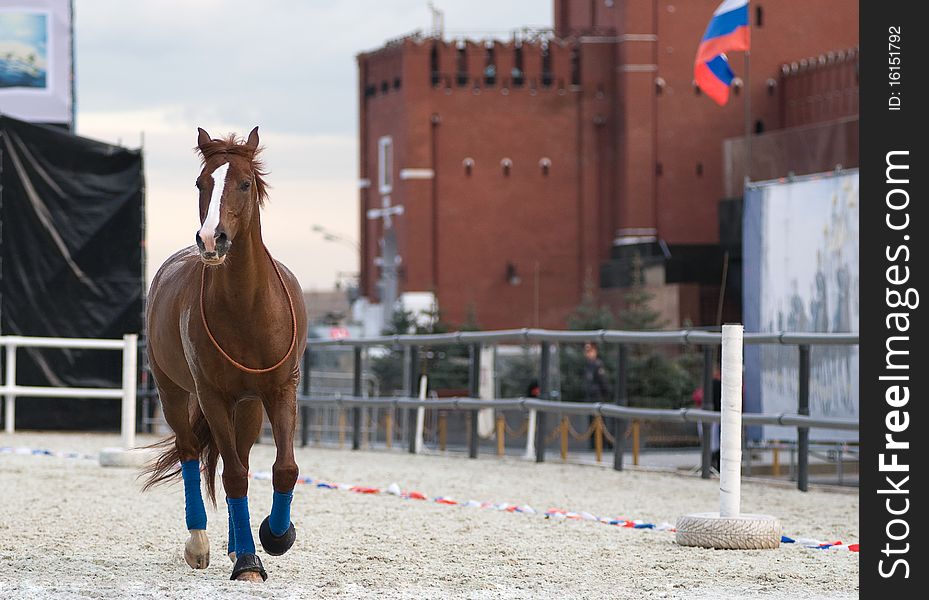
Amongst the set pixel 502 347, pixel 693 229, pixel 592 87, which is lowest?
pixel 502 347

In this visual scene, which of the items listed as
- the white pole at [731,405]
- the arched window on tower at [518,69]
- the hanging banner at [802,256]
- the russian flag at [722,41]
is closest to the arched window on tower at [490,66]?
the arched window on tower at [518,69]

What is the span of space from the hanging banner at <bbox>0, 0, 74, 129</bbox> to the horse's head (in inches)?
629

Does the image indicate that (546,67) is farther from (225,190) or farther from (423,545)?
(225,190)

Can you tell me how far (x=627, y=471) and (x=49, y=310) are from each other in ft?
29.9

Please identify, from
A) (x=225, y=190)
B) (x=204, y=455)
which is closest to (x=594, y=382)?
(x=204, y=455)

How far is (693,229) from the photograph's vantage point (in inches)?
2473

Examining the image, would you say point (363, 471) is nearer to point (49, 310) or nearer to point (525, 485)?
point (525, 485)

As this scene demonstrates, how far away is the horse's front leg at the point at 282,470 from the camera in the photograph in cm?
660

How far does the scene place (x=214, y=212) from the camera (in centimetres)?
612

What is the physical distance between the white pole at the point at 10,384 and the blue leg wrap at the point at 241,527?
473 inches

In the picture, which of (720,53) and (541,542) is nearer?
(541,542)

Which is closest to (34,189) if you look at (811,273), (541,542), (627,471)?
(627,471)

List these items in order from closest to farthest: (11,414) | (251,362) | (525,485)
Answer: (251,362) → (525,485) → (11,414)

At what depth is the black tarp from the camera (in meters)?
19.6
